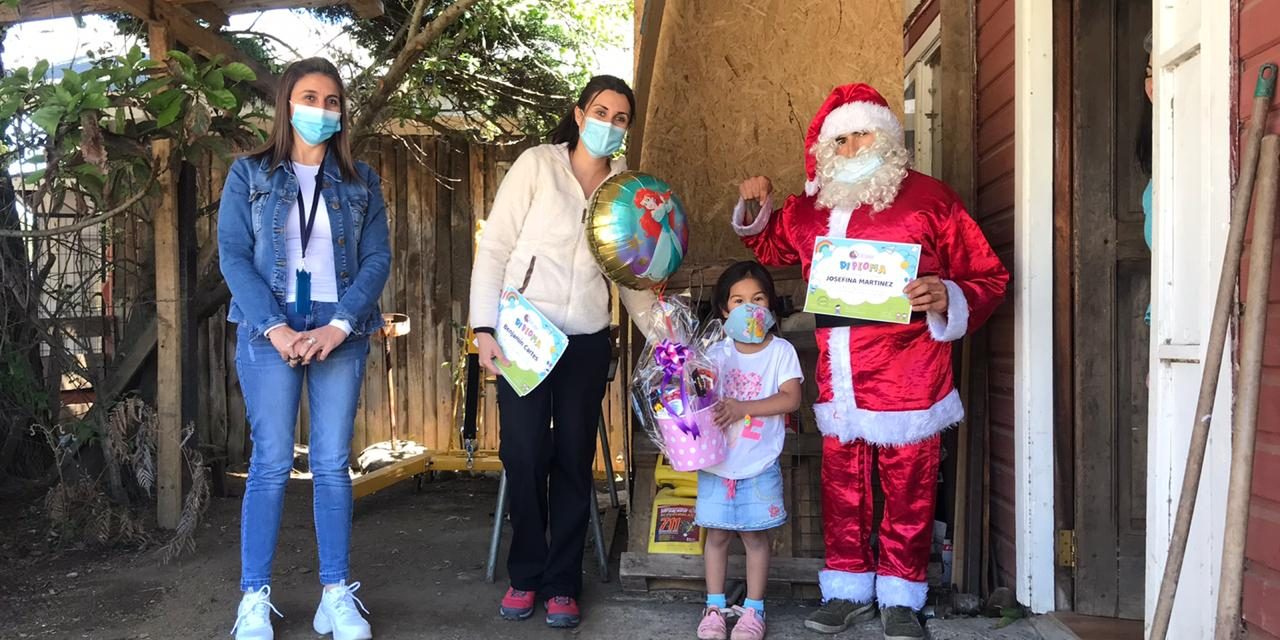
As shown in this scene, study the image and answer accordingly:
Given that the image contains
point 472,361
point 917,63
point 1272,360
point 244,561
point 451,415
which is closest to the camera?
point 1272,360

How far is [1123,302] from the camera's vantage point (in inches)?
127

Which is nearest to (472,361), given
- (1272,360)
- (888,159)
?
(888,159)

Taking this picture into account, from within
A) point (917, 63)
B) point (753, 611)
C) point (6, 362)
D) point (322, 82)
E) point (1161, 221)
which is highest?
point (917, 63)

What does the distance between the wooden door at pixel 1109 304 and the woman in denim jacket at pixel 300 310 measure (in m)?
2.39

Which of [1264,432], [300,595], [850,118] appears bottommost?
[300,595]

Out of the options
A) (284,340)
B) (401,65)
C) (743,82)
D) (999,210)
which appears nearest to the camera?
(284,340)

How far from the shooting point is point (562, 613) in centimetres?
320

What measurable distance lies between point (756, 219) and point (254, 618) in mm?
2105

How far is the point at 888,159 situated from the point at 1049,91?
0.62m

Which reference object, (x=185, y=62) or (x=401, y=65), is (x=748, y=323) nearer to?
(x=185, y=62)

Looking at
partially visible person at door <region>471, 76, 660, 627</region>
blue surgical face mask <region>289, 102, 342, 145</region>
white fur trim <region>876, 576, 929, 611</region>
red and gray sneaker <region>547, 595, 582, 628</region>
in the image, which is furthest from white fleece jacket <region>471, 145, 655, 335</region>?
white fur trim <region>876, 576, 929, 611</region>

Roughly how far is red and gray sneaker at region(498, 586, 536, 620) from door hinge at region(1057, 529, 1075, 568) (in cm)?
181

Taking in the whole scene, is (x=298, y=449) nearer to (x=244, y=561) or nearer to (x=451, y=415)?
(x=451, y=415)

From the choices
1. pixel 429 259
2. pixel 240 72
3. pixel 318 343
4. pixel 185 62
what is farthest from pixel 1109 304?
pixel 429 259
